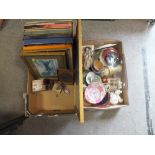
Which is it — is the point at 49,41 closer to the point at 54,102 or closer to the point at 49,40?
the point at 49,40

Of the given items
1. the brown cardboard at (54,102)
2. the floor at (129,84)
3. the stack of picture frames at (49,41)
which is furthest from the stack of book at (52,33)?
the floor at (129,84)

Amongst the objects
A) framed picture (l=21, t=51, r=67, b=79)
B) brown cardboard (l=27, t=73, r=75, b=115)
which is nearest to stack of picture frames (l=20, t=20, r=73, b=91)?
framed picture (l=21, t=51, r=67, b=79)

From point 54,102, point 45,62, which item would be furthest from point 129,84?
point 45,62

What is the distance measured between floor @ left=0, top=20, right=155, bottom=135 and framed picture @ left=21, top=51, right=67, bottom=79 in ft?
0.89

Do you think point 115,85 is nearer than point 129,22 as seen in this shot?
Yes

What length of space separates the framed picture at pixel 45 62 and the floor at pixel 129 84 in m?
0.27

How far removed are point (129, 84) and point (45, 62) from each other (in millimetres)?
688

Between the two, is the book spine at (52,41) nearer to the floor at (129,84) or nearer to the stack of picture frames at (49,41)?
the stack of picture frames at (49,41)

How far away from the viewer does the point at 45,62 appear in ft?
4.36

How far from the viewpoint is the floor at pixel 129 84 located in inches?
64.4
